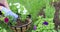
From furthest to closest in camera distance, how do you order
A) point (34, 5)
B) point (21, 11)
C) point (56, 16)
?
point (34, 5) → point (56, 16) → point (21, 11)

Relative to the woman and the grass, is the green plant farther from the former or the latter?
the grass

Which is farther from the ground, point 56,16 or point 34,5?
point 34,5

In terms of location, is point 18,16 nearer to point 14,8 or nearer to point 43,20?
point 14,8

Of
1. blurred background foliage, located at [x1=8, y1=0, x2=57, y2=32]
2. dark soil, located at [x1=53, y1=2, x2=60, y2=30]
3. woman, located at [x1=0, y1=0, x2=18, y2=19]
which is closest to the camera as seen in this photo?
woman, located at [x1=0, y1=0, x2=18, y2=19]

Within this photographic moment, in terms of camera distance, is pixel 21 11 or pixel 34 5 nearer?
pixel 21 11

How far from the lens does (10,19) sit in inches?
118

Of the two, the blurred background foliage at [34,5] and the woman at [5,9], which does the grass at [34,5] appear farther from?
the woman at [5,9]

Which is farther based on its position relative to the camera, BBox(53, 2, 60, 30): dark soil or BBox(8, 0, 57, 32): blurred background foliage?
BBox(8, 0, 57, 32): blurred background foliage

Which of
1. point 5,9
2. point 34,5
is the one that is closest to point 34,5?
point 34,5

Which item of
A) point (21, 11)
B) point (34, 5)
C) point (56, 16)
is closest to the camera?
point (21, 11)

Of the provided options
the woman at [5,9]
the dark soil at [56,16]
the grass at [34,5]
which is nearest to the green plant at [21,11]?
the woman at [5,9]

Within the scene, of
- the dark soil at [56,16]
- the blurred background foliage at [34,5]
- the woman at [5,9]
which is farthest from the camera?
the blurred background foliage at [34,5]

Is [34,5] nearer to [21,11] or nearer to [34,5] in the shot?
[34,5]

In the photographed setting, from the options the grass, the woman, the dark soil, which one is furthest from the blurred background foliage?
the woman
